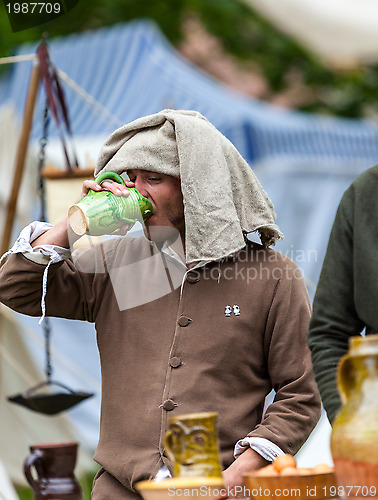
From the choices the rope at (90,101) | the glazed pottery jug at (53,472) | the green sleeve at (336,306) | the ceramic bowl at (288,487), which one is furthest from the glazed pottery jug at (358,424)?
the rope at (90,101)

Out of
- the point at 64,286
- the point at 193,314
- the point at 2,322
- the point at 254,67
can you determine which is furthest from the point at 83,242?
the point at 254,67

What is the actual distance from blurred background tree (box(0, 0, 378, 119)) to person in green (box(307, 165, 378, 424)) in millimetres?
12022

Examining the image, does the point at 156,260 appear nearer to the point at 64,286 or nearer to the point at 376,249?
the point at 64,286

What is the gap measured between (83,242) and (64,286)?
698mm

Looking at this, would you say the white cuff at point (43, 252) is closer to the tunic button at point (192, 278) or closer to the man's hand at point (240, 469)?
the tunic button at point (192, 278)

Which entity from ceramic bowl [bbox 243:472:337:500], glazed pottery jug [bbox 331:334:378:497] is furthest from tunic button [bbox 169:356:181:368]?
A: glazed pottery jug [bbox 331:334:378:497]

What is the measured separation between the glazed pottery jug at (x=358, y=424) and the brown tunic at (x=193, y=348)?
0.75m

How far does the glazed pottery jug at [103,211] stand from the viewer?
6.87ft

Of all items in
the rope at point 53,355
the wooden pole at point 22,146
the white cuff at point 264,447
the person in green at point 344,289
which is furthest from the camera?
the rope at point 53,355

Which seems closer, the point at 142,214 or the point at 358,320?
the point at 358,320

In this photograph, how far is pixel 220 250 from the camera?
Answer: 230cm

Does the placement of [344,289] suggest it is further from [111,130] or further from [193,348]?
[111,130]

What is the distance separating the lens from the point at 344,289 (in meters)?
1.81

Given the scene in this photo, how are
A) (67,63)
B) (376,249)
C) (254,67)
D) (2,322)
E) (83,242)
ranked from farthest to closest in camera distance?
(254,67), (67,63), (2,322), (83,242), (376,249)
